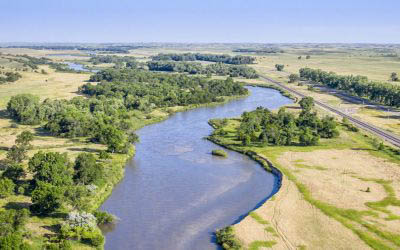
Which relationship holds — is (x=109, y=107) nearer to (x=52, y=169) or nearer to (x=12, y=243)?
(x=52, y=169)

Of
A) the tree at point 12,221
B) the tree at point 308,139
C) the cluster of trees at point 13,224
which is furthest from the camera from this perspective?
the tree at point 308,139

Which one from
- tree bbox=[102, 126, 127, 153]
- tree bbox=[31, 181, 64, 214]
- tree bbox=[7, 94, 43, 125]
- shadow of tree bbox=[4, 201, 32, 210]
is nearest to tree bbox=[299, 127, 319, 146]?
A: tree bbox=[102, 126, 127, 153]

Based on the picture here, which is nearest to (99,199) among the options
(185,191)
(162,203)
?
(162,203)

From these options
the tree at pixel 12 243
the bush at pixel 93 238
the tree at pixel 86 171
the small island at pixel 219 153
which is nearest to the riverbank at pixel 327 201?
the small island at pixel 219 153

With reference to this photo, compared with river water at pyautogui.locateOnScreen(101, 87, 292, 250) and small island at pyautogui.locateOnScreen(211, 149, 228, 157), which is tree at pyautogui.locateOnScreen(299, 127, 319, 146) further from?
small island at pyautogui.locateOnScreen(211, 149, 228, 157)

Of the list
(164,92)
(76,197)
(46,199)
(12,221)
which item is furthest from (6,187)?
(164,92)

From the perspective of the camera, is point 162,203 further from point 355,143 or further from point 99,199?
point 355,143

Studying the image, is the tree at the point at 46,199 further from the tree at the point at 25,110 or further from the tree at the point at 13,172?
the tree at the point at 25,110
